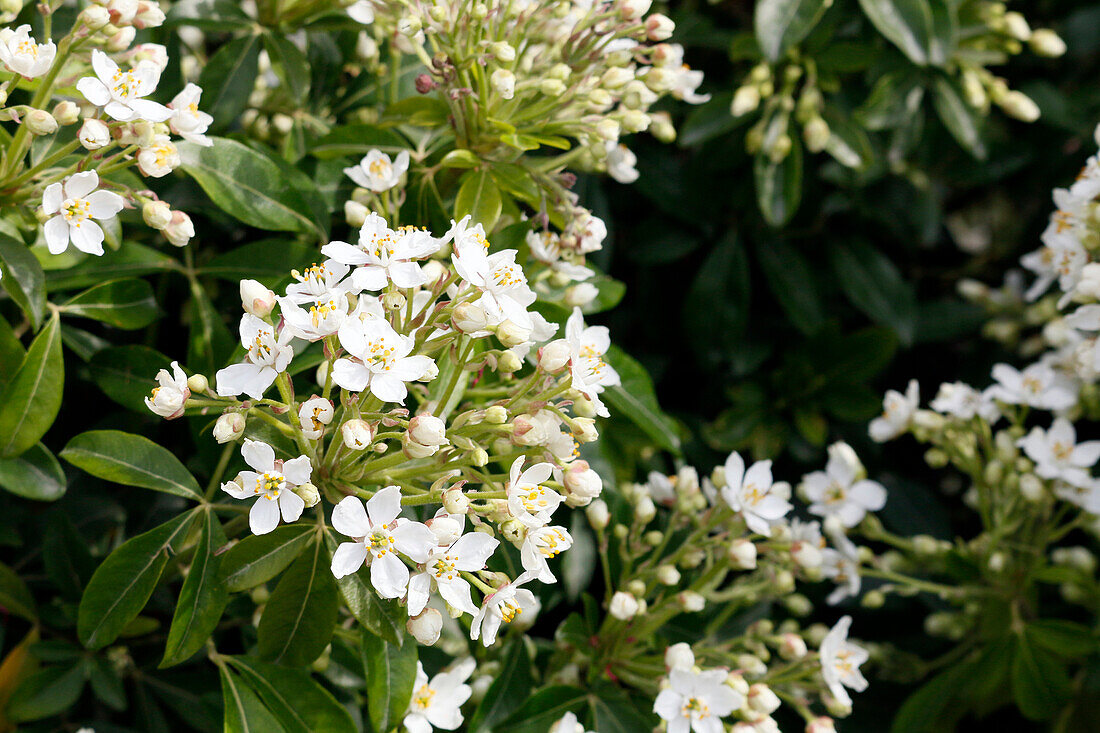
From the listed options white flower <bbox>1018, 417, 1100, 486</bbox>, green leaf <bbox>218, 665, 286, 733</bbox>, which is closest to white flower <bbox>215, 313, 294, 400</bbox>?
green leaf <bbox>218, 665, 286, 733</bbox>

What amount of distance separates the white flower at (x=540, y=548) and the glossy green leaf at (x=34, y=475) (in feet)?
2.33

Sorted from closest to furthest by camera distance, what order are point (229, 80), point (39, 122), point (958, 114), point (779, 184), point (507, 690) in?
point (39, 122)
point (507, 690)
point (229, 80)
point (779, 184)
point (958, 114)

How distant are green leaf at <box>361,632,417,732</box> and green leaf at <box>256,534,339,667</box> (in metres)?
0.06

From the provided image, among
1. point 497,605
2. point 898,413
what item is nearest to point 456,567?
point 497,605

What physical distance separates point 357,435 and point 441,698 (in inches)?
22.0

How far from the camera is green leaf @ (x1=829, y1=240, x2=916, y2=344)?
2312 millimetres

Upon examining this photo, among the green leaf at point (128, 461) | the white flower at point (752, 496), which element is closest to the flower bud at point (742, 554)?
the white flower at point (752, 496)

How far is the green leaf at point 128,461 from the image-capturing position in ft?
3.89

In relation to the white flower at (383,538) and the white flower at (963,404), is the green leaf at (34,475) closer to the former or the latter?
the white flower at (383,538)

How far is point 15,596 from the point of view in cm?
147

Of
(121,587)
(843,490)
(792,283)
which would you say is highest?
(121,587)

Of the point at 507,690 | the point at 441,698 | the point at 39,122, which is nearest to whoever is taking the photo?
the point at 39,122

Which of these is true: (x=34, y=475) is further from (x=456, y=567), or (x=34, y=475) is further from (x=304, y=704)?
(x=456, y=567)

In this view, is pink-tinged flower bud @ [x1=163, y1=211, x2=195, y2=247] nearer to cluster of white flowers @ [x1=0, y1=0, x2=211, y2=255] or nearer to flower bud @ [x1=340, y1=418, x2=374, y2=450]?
cluster of white flowers @ [x1=0, y1=0, x2=211, y2=255]
